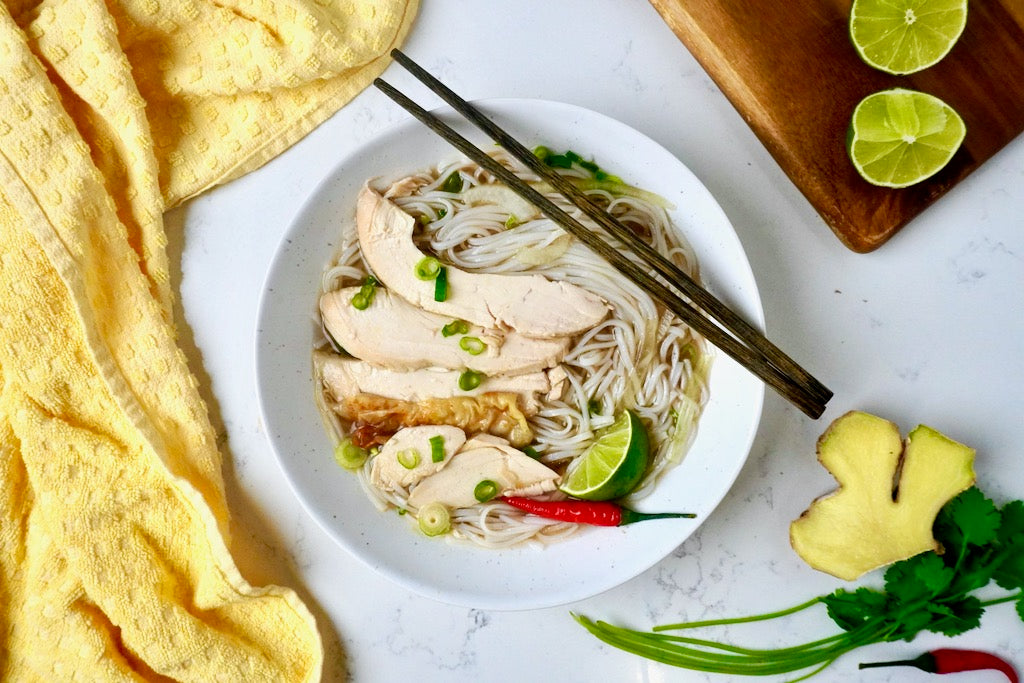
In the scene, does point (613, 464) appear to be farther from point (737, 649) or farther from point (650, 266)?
point (737, 649)

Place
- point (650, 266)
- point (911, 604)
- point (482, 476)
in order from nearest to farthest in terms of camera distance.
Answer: point (650, 266) < point (911, 604) < point (482, 476)

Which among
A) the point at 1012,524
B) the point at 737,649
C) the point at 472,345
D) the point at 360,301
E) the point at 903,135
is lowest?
the point at 737,649

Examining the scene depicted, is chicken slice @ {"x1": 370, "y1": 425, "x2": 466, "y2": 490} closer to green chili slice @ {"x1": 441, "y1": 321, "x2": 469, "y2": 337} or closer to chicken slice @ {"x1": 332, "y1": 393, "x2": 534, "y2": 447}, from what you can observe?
chicken slice @ {"x1": 332, "y1": 393, "x2": 534, "y2": 447}

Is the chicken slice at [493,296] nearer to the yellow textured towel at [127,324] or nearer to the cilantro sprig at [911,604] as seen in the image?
the yellow textured towel at [127,324]

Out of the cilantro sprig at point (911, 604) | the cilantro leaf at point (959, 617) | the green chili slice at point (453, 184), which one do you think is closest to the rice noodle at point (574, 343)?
the green chili slice at point (453, 184)

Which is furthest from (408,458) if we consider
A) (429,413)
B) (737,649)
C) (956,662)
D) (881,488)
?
(956,662)

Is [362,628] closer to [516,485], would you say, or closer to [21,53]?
[516,485]

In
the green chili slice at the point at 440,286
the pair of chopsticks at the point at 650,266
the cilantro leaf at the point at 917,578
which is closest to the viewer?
the pair of chopsticks at the point at 650,266
